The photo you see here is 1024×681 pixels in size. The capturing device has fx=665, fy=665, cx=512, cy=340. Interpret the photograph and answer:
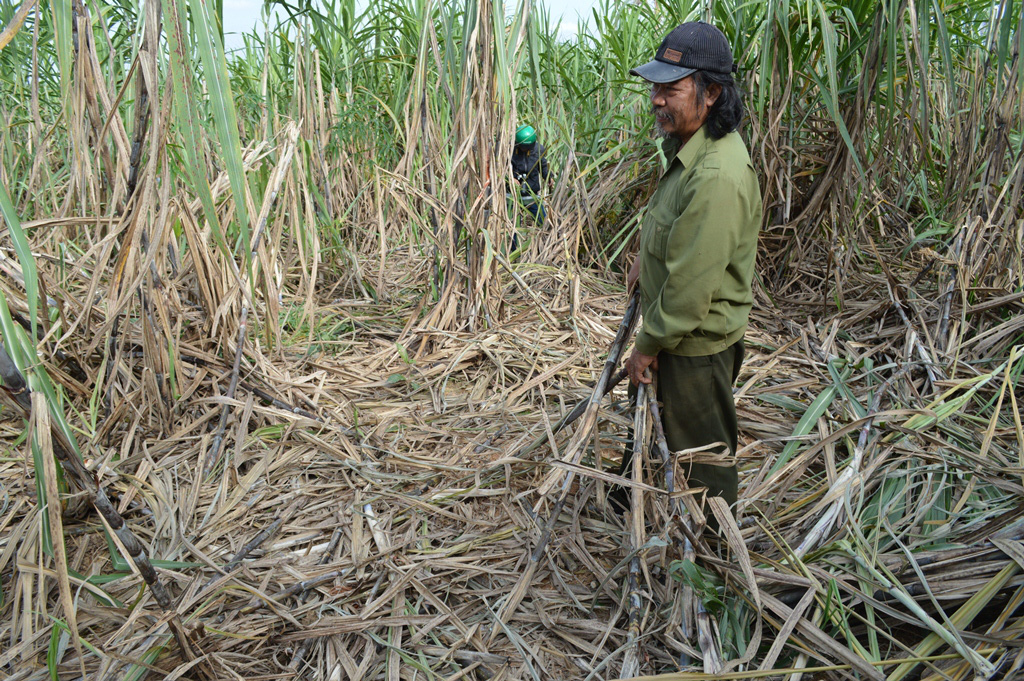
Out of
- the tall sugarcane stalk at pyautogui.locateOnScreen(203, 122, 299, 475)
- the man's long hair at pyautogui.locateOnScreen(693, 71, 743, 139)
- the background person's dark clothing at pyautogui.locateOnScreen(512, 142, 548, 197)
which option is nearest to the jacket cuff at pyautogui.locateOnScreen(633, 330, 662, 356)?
the man's long hair at pyautogui.locateOnScreen(693, 71, 743, 139)

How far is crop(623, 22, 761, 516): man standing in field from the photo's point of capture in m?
1.36

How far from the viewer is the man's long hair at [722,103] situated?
144 centimetres

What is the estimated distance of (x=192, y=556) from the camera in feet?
5.10

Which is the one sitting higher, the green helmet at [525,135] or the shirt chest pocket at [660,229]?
the green helmet at [525,135]

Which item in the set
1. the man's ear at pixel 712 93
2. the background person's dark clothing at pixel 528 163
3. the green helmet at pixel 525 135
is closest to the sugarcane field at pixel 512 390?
the man's ear at pixel 712 93

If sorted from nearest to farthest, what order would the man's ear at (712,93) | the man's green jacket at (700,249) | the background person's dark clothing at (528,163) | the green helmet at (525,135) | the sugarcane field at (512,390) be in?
the sugarcane field at (512,390), the man's green jacket at (700,249), the man's ear at (712,93), the background person's dark clothing at (528,163), the green helmet at (525,135)

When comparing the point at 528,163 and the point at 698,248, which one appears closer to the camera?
the point at 698,248

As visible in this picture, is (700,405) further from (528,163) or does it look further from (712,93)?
(528,163)

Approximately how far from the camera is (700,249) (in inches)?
53.1

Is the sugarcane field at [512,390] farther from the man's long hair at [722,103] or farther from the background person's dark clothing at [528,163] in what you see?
the background person's dark clothing at [528,163]

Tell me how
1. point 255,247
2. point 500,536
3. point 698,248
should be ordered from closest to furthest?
1. point 698,248
2. point 500,536
3. point 255,247

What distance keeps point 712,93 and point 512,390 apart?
121cm

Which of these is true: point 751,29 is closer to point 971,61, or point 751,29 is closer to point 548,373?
point 971,61

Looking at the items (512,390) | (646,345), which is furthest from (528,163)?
(646,345)
